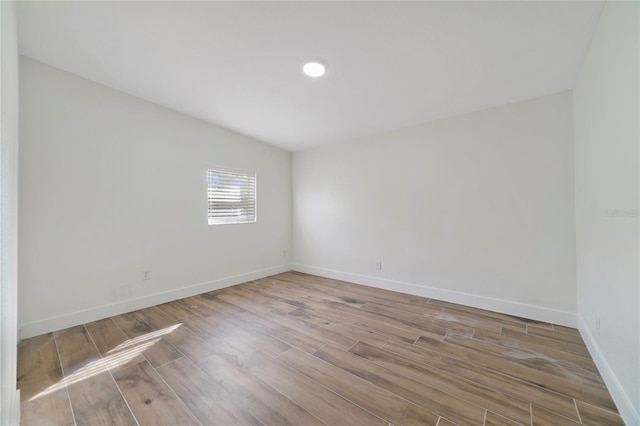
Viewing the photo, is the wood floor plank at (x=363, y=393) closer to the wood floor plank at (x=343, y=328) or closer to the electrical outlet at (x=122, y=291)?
the wood floor plank at (x=343, y=328)

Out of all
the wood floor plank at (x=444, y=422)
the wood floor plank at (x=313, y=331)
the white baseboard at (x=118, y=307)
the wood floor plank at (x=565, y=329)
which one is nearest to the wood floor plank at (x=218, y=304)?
the white baseboard at (x=118, y=307)

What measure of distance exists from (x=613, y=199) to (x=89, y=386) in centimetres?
354

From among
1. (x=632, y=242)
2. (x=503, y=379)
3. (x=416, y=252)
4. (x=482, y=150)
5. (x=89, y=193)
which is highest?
(x=482, y=150)

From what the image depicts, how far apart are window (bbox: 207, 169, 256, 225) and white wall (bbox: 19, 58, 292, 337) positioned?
0.13 meters

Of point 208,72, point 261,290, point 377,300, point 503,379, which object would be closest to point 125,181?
point 208,72

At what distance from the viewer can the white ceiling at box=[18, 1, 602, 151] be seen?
1748mm

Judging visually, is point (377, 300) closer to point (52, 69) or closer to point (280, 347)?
point (280, 347)

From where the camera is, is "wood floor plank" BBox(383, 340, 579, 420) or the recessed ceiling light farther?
the recessed ceiling light

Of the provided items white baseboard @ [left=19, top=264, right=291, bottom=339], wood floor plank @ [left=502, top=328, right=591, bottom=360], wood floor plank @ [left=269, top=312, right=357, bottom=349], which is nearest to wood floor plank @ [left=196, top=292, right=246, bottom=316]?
white baseboard @ [left=19, top=264, right=291, bottom=339]

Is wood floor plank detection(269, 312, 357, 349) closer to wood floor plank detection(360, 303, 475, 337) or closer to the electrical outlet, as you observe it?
wood floor plank detection(360, 303, 475, 337)

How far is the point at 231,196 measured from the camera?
13.1 feet

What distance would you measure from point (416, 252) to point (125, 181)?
3696 mm

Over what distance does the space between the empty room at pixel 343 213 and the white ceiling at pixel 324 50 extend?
0.02 metres

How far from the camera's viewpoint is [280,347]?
215cm
